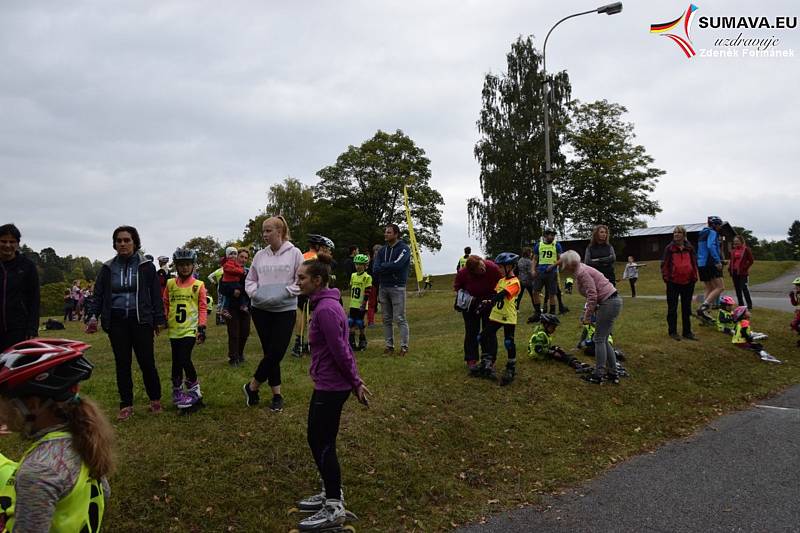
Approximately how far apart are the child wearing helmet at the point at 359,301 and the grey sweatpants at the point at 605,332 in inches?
169

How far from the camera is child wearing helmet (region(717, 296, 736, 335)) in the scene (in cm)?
1202

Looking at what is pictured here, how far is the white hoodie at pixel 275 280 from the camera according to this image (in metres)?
5.96

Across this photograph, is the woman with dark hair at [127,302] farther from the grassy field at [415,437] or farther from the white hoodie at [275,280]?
the white hoodie at [275,280]

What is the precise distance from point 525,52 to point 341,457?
4336cm

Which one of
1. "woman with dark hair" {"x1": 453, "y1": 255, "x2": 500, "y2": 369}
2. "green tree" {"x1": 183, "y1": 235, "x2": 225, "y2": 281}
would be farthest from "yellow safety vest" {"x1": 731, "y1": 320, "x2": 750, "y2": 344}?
"green tree" {"x1": 183, "y1": 235, "x2": 225, "y2": 281}

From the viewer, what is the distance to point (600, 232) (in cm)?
1137

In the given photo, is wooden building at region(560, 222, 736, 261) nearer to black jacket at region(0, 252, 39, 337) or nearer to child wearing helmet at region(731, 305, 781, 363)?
child wearing helmet at region(731, 305, 781, 363)

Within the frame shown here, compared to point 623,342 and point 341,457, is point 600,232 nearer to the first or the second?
point 623,342

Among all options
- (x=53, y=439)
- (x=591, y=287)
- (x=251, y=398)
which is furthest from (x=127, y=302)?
(x=591, y=287)

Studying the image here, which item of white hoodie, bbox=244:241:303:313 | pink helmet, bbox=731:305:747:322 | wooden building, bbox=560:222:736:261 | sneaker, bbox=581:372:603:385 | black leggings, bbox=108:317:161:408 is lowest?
sneaker, bbox=581:372:603:385

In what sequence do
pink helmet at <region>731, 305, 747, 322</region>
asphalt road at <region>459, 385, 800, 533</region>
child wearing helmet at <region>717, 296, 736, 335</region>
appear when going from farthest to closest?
child wearing helmet at <region>717, 296, 736, 335</region> → pink helmet at <region>731, 305, 747, 322</region> → asphalt road at <region>459, 385, 800, 533</region>

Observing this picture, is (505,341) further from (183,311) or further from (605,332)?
(183,311)

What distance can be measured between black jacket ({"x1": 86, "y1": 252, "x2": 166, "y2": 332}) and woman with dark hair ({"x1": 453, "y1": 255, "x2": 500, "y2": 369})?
424 centimetres

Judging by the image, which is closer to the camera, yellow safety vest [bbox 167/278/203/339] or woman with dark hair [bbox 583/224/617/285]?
yellow safety vest [bbox 167/278/203/339]
